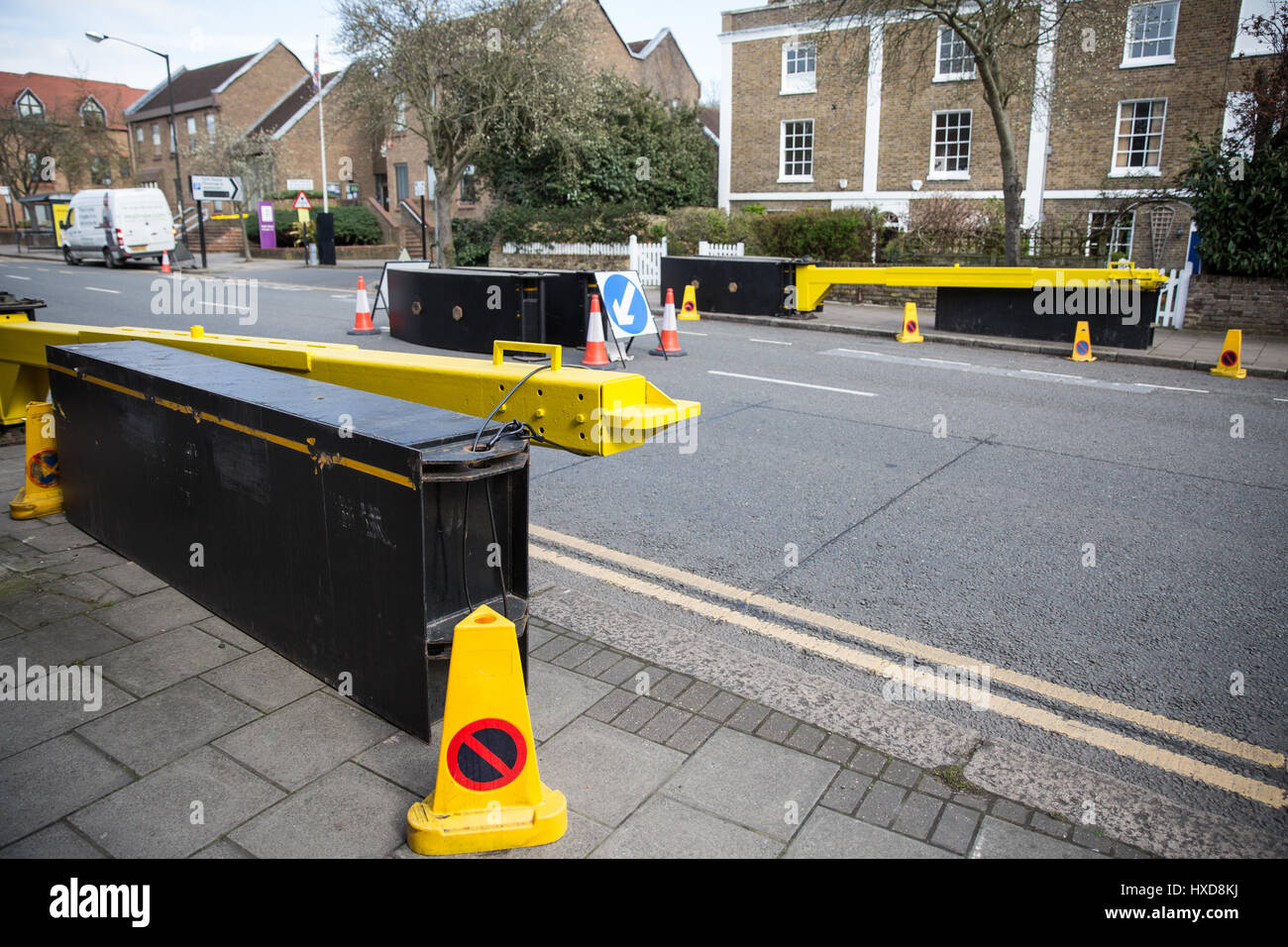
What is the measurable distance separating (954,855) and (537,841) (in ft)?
4.32

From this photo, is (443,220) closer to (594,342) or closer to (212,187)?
(212,187)

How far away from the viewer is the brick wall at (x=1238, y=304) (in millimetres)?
15680

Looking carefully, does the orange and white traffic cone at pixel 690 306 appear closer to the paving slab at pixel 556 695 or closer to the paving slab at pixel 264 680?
the paving slab at pixel 556 695

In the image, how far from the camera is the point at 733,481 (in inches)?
271

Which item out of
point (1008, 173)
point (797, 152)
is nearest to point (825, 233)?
point (1008, 173)

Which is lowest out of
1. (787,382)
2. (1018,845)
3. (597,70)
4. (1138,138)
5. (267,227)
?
(1018,845)

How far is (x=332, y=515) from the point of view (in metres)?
3.46

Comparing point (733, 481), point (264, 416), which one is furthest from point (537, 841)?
point (733, 481)

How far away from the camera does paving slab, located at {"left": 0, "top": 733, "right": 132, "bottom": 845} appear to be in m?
2.91

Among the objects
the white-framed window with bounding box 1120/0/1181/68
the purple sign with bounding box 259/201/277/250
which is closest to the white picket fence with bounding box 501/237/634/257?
the purple sign with bounding box 259/201/277/250

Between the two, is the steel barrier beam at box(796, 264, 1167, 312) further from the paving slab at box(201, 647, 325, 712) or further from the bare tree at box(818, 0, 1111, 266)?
the paving slab at box(201, 647, 325, 712)

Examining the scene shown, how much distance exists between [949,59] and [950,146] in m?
2.58
